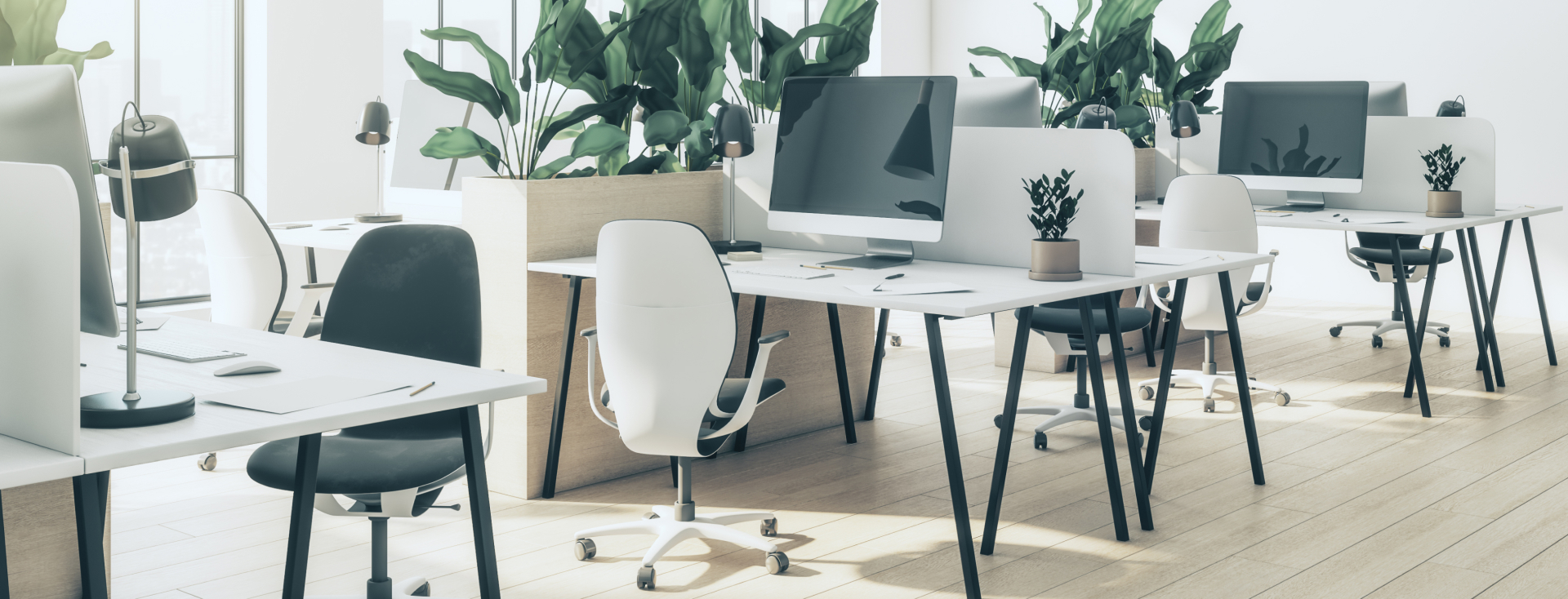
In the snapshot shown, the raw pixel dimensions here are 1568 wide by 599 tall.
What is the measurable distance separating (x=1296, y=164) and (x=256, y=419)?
463cm

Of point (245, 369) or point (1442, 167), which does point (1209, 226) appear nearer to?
point (1442, 167)

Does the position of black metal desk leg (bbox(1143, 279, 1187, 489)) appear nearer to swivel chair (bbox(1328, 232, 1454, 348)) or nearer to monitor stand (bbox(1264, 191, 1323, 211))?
monitor stand (bbox(1264, 191, 1323, 211))

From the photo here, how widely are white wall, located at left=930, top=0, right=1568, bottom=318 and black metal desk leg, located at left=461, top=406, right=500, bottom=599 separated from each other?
20.0ft

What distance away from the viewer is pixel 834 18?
4285 millimetres

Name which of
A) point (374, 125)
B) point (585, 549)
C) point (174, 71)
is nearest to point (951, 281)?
point (585, 549)

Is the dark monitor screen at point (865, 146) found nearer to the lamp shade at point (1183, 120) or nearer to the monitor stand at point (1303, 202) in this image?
the lamp shade at point (1183, 120)

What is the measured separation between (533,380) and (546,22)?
1863 mm

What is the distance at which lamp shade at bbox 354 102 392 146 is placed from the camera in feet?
14.9

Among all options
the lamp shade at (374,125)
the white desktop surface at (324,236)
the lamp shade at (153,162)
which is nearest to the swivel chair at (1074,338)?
the white desktop surface at (324,236)

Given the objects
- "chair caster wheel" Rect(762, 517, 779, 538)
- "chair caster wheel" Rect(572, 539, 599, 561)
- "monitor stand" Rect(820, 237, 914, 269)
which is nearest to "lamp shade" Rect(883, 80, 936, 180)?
"monitor stand" Rect(820, 237, 914, 269)

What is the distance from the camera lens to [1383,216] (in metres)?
5.11

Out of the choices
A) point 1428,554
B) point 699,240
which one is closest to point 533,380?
point 699,240

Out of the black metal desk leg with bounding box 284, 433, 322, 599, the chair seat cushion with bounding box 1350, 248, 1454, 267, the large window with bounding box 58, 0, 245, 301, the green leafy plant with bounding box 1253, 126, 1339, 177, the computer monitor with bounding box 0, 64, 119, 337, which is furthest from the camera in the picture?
the large window with bounding box 58, 0, 245, 301

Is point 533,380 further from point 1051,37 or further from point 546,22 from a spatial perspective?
point 1051,37
